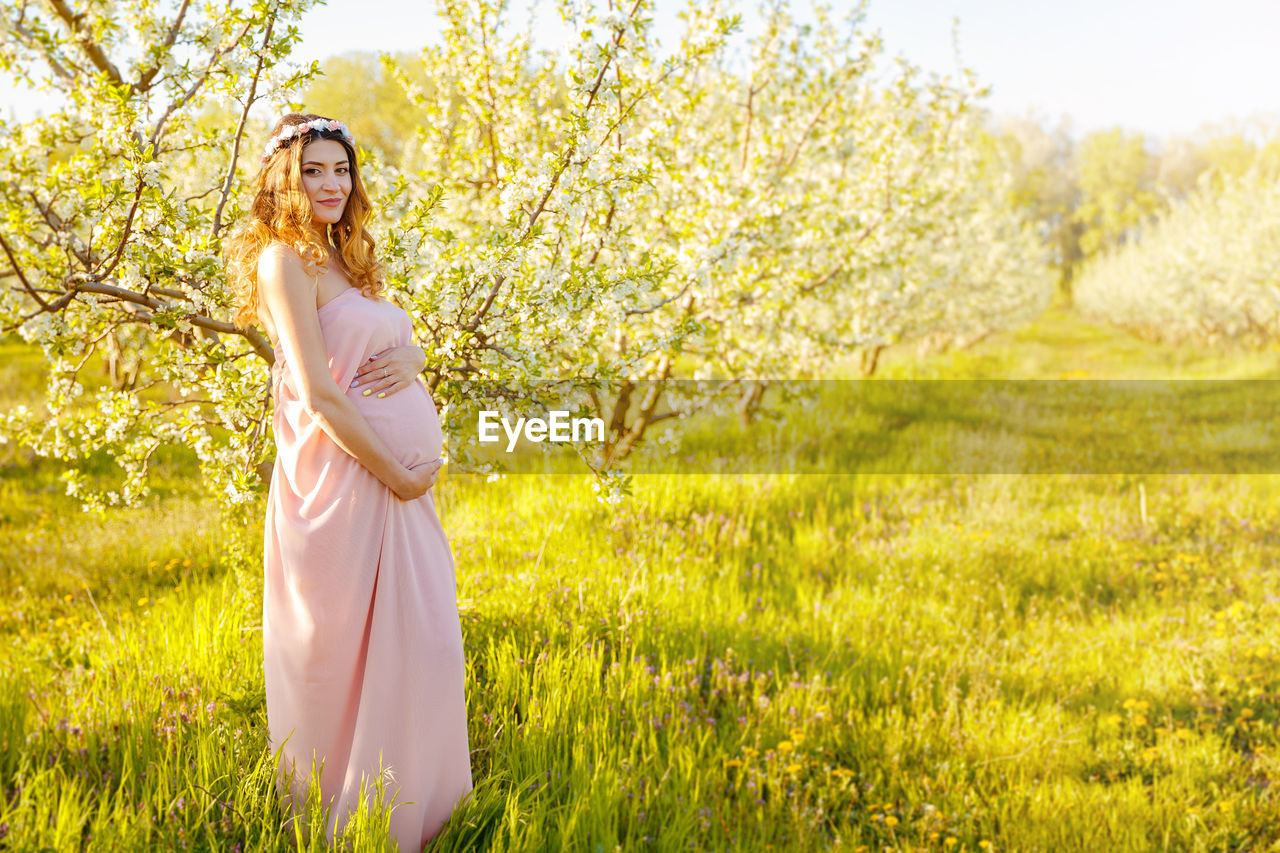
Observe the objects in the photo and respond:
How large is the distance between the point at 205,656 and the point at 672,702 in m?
2.37

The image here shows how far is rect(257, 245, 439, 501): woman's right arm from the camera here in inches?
102

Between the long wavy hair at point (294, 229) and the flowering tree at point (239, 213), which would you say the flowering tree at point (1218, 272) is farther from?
the long wavy hair at point (294, 229)

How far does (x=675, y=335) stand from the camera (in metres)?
4.54

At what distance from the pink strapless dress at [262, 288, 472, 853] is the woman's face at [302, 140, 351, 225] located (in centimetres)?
32

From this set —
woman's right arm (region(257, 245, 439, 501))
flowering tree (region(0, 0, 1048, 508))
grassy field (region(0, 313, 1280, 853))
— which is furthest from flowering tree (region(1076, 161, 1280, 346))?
woman's right arm (region(257, 245, 439, 501))

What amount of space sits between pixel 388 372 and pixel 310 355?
0.93 ft

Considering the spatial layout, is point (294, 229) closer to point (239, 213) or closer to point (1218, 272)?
point (239, 213)

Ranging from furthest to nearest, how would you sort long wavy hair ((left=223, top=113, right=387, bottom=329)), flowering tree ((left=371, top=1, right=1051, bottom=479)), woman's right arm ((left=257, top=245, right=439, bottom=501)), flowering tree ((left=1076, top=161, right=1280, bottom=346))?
flowering tree ((left=1076, top=161, right=1280, bottom=346))
flowering tree ((left=371, top=1, right=1051, bottom=479))
long wavy hair ((left=223, top=113, right=387, bottom=329))
woman's right arm ((left=257, top=245, right=439, bottom=501))

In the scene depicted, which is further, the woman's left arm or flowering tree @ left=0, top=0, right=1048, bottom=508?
flowering tree @ left=0, top=0, right=1048, bottom=508

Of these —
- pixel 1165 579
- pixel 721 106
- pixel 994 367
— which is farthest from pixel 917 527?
pixel 994 367

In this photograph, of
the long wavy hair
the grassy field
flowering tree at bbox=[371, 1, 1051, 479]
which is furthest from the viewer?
flowering tree at bbox=[371, 1, 1051, 479]

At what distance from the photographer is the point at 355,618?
8.88ft

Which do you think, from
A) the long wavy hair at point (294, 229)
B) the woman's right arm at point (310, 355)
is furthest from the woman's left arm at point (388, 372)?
the long wavy hair at point (294, 229)

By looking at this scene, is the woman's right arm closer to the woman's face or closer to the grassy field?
the woman's face
